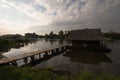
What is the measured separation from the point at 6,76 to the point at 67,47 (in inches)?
935

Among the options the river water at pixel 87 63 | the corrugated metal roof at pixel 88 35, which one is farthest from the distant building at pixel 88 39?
the river water at pixel 87 63

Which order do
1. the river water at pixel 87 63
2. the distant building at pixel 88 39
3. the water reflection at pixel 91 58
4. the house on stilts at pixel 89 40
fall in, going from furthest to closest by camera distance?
the distant building at pixel 88 39
the house on stilts at pixel 89 40
the water reflection at pixel 91 58
the river water at pixel 87 63

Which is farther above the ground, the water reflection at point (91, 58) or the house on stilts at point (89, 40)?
the house on stilts at point (89, 40)

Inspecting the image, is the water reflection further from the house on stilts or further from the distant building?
the distant building

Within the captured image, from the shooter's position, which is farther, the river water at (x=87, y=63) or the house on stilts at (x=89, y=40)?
the house on stilts at (x=89, y=40)

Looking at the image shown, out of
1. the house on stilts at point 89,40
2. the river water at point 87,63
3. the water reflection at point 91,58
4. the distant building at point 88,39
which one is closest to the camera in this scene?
the river water at point 87,63

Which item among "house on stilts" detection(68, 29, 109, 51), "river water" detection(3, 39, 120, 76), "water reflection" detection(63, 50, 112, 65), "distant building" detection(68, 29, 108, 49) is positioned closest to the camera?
"river water" detection(3, 39, 120, 76)

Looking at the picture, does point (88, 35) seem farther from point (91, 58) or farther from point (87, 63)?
point (87, 63)

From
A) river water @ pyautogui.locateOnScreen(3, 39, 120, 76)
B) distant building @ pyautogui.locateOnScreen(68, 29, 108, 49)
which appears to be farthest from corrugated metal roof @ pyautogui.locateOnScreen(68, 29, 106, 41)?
river water @ pyautogui.locateOnScreen(3, 39, 120, 76)

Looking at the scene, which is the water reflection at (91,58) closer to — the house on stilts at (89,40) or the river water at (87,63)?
the river water at (87,63)

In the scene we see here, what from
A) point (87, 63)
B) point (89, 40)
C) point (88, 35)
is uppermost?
point (88, 35)

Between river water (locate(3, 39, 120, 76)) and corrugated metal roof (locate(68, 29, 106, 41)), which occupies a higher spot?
corrugated metal roof (locate(68, 29, 106, 41))

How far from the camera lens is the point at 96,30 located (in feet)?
99.7

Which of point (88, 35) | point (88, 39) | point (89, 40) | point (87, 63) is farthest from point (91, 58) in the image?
point (88, 35)
